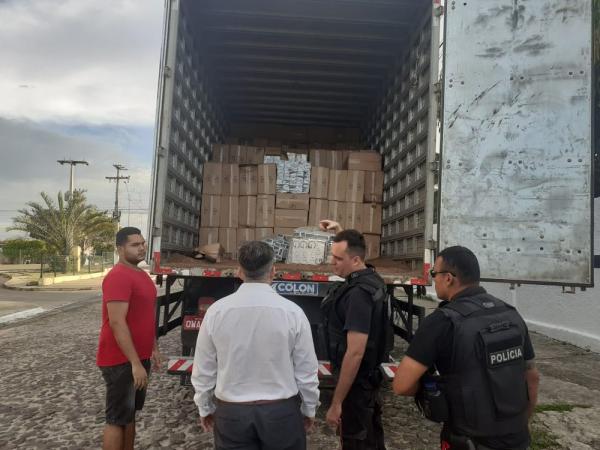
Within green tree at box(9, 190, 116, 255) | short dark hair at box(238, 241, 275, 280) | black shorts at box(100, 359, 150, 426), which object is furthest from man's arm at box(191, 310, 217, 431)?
green tree at box(9, 190, 116, 255)

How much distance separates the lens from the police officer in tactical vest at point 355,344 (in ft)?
7.97

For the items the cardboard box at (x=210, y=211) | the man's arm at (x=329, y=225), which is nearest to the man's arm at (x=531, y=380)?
the man's arm at (x=329, y=225)

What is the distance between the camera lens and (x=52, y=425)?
12.4ft

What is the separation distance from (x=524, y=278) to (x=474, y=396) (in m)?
2.21

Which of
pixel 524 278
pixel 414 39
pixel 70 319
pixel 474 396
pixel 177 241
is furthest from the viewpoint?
pixel 70 319

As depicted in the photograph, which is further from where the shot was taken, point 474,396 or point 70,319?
point 70,319

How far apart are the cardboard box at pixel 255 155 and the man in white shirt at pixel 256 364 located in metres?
4.32

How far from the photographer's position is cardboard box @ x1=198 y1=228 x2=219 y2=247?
5695 millimetres

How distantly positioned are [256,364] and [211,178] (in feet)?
14.1

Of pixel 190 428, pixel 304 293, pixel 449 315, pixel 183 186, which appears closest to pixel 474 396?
pixel 449 315

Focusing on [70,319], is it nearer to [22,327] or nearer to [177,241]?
[22,327]

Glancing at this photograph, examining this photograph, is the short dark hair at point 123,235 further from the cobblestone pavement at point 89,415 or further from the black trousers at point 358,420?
the black trousers at point 358,420

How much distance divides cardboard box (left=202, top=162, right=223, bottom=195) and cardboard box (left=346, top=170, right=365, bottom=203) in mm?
1633

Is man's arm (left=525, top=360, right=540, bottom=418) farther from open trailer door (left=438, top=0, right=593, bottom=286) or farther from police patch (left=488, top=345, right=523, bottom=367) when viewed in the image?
open trailer door (left=438, top=0, right=593, bottom=286)
